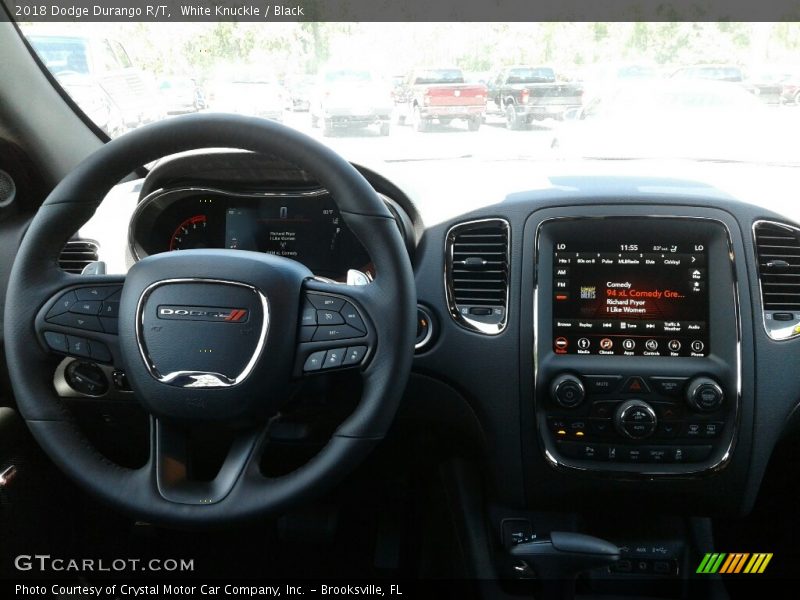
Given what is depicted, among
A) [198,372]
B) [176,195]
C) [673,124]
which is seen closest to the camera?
[198,372]

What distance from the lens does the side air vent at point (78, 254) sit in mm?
2094

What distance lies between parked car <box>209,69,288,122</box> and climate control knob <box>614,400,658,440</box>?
43.0 inches

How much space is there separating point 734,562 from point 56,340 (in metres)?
1.90

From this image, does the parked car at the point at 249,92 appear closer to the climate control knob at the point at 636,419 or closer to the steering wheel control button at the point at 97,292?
the steering wheel control button at the point at 97,292

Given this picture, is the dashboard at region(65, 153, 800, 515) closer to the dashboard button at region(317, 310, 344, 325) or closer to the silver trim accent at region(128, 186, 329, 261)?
the silver trim accent at region(128, 186, 329, 261)

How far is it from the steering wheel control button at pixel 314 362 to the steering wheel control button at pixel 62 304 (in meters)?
0.48

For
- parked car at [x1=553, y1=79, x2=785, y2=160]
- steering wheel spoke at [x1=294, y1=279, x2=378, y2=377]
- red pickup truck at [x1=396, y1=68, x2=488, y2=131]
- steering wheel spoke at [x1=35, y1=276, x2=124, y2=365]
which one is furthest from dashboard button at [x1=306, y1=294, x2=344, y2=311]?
parked car at [x1=553, y1=79, x2=785, y2=160]

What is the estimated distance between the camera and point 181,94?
6.54ft

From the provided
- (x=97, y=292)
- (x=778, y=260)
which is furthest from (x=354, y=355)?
(x=778, y=260)

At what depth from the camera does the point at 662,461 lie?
2.00 metres

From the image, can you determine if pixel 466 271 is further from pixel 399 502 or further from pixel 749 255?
pixel 399 502

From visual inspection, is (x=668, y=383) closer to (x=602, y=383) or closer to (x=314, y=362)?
(x=602, y=383)

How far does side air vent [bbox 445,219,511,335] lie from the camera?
2.01 m

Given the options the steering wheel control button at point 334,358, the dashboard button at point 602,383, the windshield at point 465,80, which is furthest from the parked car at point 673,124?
the steering wheel control button at point 334,358
